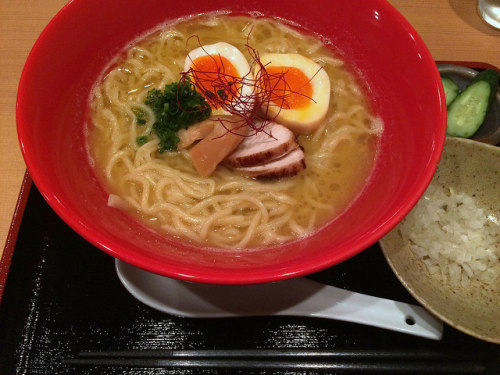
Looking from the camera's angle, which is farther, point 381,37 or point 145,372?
point 381,37

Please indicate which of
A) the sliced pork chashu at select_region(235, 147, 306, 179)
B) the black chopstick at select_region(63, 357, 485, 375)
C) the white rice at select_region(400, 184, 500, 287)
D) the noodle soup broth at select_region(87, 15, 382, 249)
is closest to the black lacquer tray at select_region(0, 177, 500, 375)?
the black chopstick at select_region(63, 357, 485, 375)

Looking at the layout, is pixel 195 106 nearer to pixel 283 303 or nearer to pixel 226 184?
pixel 226 184

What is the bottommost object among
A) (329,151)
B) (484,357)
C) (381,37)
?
(484,357)

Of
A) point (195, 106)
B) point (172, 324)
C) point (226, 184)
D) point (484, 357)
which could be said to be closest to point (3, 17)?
point (195, 106)

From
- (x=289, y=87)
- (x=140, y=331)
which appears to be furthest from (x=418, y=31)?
(x=140, y=331)

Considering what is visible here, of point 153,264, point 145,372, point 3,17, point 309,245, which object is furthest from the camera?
point 3,17

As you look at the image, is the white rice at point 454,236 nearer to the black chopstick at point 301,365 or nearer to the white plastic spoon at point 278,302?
the white plastic spoon at point 278,302

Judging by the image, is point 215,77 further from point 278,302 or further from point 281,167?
point 278,302
